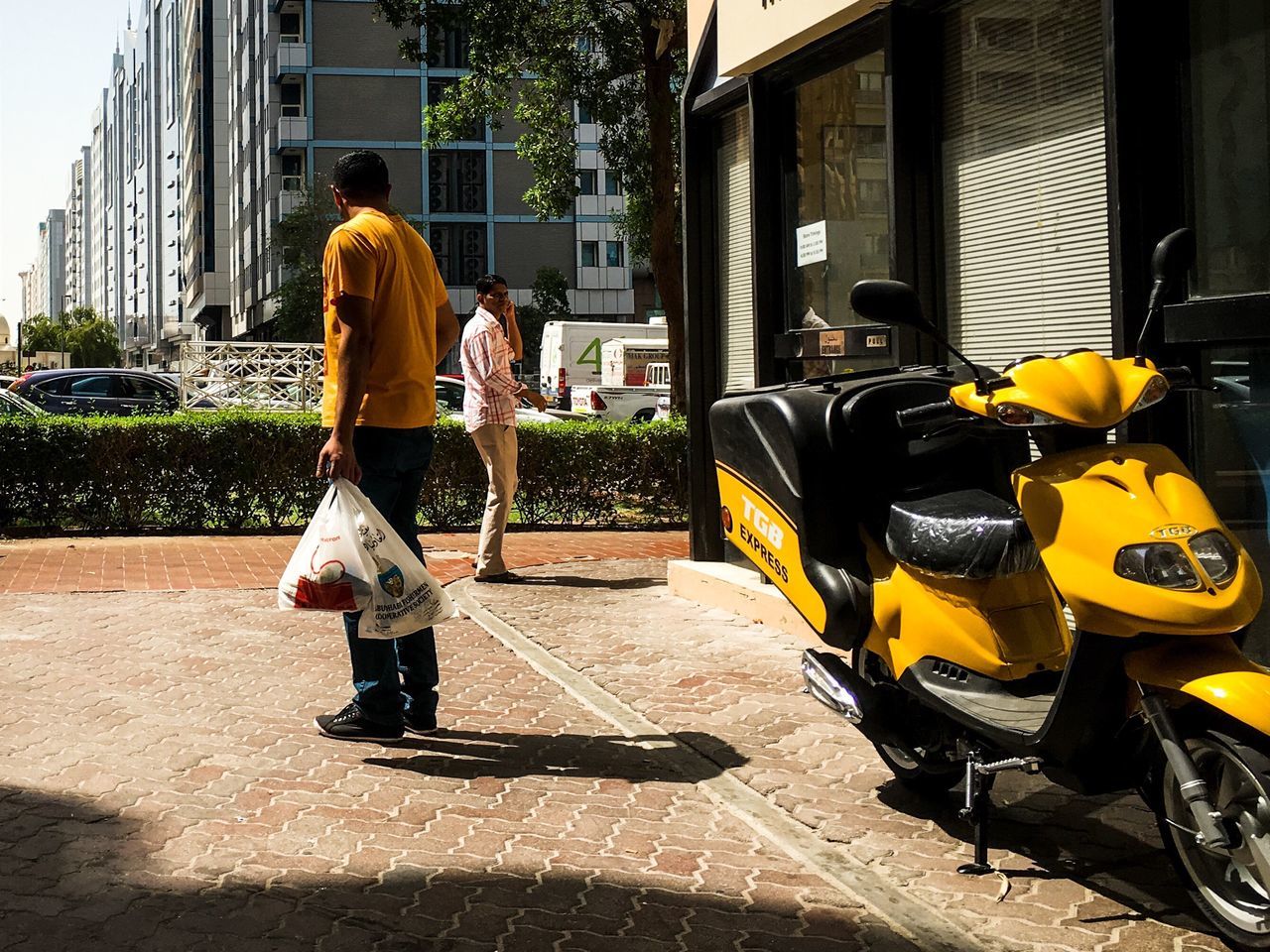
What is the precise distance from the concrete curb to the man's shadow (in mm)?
31

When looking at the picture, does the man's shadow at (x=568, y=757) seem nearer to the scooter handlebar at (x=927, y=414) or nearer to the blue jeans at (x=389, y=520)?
the blue jeans at (x=389, y=520)

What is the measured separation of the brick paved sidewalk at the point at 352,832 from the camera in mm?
3666

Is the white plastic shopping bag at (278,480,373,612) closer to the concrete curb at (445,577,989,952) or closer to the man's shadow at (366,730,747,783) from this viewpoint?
the man's shadow at (366,730,747,783)

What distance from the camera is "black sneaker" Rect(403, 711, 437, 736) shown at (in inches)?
224

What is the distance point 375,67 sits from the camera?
59781 mm

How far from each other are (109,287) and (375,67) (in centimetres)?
13294

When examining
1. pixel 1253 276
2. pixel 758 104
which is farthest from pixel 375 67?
pixel 1253 276

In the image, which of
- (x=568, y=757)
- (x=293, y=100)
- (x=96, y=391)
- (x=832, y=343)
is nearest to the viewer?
(x=568, y=757)

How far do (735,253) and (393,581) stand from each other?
442 centimetres

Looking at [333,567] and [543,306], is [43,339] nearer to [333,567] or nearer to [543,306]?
[543,306]

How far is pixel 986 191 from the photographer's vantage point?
6.59 meters

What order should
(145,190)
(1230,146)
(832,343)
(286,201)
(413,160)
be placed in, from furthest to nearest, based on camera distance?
(145,190)
(413,160)
(286,201)
(832,343)
(1230,146)

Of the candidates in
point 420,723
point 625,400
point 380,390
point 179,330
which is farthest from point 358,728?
point 179,330

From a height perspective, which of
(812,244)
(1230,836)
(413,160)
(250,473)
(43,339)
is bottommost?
(1230,836)
